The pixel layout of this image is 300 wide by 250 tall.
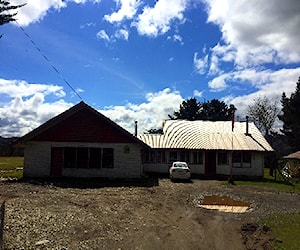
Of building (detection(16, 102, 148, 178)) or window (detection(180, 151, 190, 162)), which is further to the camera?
window (detection(180, 151, 190, 162))

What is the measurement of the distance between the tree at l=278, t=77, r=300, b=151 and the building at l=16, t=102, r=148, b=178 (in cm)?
3732

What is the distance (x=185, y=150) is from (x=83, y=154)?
11293mm

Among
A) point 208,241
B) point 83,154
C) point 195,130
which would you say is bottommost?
point 208,241

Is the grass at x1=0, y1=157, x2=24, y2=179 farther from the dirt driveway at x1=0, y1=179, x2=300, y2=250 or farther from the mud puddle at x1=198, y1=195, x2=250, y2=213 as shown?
Answer: the mud puddle at x1=198, y1=195, x2=250, y2=213

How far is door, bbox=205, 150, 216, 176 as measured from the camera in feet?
123

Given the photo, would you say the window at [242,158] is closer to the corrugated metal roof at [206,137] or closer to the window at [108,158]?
the corrugated metal roof at [206,137]

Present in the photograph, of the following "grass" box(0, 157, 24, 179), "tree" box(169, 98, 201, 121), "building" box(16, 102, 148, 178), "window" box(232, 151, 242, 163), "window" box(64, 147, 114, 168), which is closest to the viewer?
Answer: "building" box(16, 102, 148, 178)

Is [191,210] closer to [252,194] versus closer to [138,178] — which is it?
[252,194]

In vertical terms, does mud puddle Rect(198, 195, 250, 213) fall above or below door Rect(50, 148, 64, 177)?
below

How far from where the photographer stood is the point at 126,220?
1448cm

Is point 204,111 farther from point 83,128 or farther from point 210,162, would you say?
point 83,128

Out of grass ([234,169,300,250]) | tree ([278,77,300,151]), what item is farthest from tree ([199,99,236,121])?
grass ([234,169,300,250])

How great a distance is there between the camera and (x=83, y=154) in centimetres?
2970

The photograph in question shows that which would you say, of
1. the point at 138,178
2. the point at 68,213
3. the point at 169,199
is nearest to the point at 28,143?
the point at 138,178
